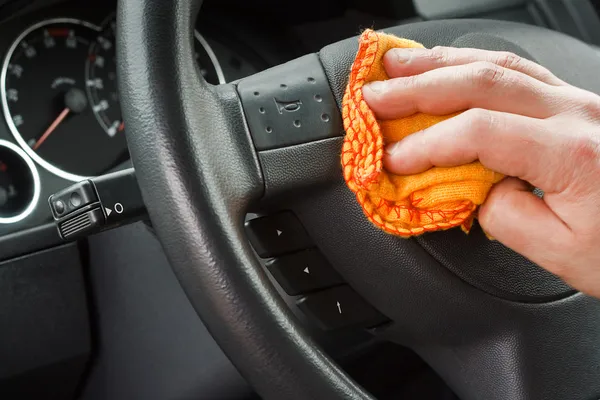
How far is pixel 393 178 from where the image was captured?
0.59 m

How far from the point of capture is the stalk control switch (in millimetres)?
619

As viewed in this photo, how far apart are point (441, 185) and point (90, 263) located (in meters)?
0.52

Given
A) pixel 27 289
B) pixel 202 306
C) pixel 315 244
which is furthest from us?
pixel 27 289

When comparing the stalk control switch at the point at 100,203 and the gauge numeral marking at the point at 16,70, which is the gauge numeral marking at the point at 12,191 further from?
the stalk control switch at the point at 100,203

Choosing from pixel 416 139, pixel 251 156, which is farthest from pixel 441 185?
pixel 251 156

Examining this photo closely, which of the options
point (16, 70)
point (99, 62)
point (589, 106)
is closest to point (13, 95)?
point (16, 70)

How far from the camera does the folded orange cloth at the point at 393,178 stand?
0.58 m

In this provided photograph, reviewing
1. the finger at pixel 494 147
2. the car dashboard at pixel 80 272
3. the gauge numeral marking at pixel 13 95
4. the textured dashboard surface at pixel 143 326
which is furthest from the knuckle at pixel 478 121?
the gauge numeral marking at pixel 13 95

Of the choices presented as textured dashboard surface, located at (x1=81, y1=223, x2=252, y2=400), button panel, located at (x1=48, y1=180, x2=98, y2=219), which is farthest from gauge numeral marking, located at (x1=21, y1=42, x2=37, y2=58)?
button panel, located at (x1=48, y1=180, x2=98, y2=219)

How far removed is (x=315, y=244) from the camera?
707mm

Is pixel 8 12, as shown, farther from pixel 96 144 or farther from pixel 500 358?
pixel 500 358

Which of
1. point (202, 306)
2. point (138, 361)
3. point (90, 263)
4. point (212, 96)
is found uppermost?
point (212, 96)

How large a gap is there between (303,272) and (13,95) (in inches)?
18.2

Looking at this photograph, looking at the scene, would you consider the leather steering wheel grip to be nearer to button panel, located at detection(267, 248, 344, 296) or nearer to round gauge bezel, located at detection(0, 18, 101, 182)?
button panel, located at detection(267, 248, 344, 296)
